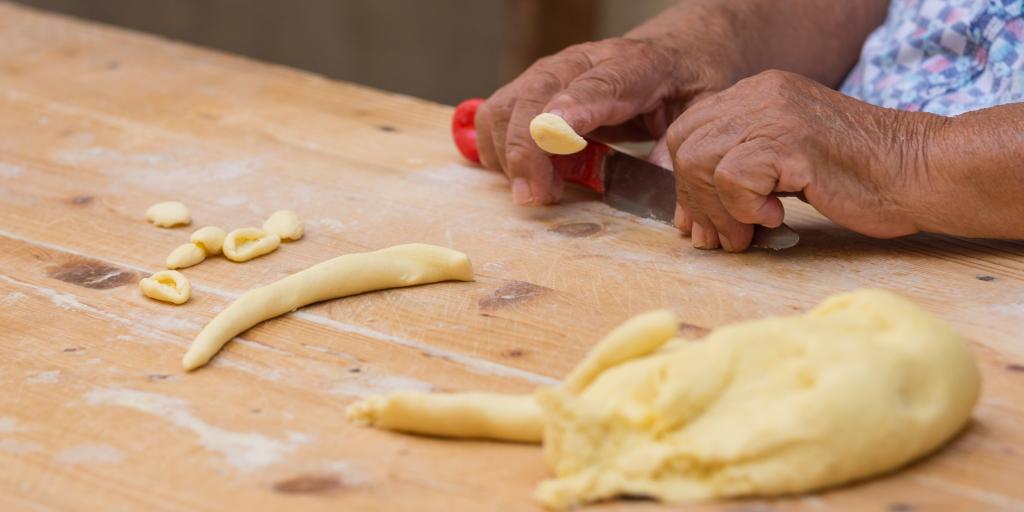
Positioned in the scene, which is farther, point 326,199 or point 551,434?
point 326,199

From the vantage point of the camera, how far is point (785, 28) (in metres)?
1.99

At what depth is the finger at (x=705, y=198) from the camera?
4.83 feet

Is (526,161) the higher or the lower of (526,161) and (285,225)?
the higher

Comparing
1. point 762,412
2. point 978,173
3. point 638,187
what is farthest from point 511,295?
point 978,173

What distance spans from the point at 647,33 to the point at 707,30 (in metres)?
0.10

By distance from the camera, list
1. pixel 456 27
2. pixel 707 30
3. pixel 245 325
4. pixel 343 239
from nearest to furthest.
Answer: pixel 245 325 < pixel 343 239 < pixel 707 30 < pixel 456 27

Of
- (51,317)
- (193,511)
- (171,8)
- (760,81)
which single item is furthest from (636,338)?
(171,8)

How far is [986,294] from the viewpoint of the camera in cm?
141

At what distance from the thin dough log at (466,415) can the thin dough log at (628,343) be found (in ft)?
0.16

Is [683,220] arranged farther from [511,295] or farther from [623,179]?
[511,295]

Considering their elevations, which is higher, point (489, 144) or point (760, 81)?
point (760, 81)

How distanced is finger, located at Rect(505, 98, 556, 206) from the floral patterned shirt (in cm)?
56

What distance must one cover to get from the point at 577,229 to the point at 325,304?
0.42m

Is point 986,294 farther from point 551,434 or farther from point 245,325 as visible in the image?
point 245,325
